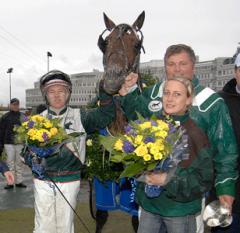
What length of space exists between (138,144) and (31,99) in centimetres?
10810

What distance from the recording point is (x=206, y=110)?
9.81ft

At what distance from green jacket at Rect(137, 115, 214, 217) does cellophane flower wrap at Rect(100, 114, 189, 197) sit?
0.09 metres

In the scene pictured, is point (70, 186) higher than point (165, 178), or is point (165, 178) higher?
point (165, 178)

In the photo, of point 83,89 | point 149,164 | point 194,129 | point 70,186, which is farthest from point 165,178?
point 83,89

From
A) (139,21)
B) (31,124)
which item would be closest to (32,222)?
(31,124)

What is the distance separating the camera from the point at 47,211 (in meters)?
3.42

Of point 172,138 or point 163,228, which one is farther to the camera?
point 163,228

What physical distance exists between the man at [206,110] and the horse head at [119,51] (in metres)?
0.12

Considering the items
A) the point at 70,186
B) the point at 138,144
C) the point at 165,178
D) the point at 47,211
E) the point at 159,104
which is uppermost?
the point at 159,104

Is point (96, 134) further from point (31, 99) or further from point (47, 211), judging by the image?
point (31, 99)

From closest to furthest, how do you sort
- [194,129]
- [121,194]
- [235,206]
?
1. [194,129]
2. [235,206]
3. [121,194]

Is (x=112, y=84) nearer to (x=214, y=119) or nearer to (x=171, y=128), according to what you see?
(x=214, y=119)

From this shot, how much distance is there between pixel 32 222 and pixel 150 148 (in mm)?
4003

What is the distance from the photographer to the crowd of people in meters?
2.53
